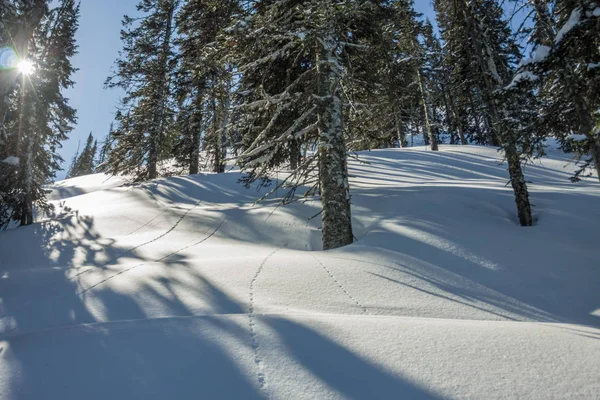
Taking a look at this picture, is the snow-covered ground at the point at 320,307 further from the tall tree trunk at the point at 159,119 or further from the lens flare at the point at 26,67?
the tall tree trunk at the point at 159,119

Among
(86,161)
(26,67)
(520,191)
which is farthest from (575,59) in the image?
(86,161)

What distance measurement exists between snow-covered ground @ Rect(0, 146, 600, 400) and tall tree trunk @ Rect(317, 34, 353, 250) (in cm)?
61

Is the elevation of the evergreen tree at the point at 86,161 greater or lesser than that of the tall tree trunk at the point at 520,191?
greater

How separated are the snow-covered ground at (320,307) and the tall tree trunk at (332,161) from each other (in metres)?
0.61

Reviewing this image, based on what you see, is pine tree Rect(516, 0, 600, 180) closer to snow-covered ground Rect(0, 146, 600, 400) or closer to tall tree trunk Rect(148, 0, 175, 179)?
snow-covered ground Rect(0, 146, 600, 400)

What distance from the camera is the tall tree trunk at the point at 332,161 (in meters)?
6.20

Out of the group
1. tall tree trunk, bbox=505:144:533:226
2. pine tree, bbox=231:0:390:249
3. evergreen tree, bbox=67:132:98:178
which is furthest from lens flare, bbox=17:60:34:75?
evergreen tree, bbox=67:132:98:178

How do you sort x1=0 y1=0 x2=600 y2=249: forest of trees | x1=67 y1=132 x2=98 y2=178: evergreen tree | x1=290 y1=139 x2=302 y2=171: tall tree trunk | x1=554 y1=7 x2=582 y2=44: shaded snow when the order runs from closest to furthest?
x1=554 y1=7 x2=582 y2=44: shaded snow, x1=0 y1=0 x2=600 y2=249: forest of trees, x1=290 y1=139 x2=302 y2=171: tall tree trunk, x1=67 y1=132 x2=98 y2=178: evergreen tree

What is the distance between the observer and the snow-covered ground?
2.09 m

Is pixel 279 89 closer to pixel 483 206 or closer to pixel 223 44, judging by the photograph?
pixel 223 44

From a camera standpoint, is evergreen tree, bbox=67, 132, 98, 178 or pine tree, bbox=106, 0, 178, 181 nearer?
pine tree, bbox=106, 0, 178, 181

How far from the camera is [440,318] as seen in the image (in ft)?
11.1

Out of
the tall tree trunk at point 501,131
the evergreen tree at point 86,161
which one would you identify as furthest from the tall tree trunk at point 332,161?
the evergreen tree at point 86,161

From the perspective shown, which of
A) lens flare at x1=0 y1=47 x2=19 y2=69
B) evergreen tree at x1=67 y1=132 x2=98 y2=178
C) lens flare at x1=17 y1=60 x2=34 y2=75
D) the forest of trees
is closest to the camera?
the forest of trees
